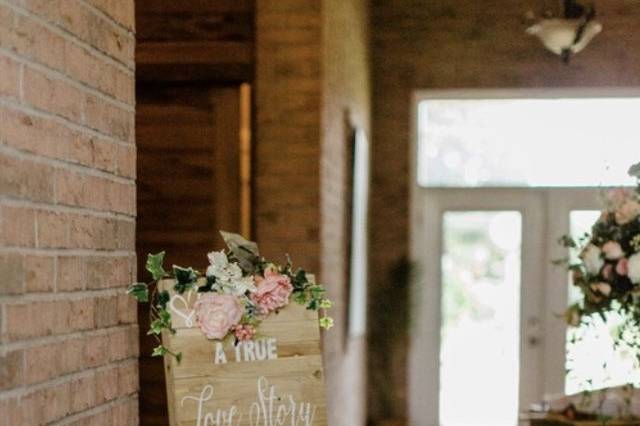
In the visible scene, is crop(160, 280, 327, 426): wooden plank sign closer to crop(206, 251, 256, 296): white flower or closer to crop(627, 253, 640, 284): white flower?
crop(206, 251, 256, 296): white flower

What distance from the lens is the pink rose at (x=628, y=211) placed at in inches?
105

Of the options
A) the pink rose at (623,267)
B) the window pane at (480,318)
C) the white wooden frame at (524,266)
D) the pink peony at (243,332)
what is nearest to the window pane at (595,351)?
the white wooden frame at (524,266)

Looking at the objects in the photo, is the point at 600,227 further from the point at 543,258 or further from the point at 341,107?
the point at 543,258

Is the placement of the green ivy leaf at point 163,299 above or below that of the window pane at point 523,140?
below

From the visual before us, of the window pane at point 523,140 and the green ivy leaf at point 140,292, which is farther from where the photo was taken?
the window pane at point 523,140

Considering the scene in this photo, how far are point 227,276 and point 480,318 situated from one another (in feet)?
17.3

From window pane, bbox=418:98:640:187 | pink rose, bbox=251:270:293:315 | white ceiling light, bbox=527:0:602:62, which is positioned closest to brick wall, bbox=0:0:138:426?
pink rose, bbox=251:270:293:315

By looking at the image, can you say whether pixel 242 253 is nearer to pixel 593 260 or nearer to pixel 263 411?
pixel 263 411

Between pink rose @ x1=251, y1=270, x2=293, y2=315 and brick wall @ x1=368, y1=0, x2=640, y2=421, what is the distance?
468 cm

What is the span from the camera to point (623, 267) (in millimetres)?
2635

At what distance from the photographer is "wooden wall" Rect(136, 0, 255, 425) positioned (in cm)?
362

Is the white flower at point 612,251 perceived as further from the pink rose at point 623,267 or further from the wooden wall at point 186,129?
the wooden wall at point 186,129

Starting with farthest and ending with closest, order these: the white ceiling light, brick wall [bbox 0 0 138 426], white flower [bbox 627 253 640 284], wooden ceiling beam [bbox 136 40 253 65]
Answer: the white ceiling light, wooden ceiling beam [bbox 136 40 253 65], white flower [bbox 627 253 640 284], brick wall [bbox 0 0 138 426]

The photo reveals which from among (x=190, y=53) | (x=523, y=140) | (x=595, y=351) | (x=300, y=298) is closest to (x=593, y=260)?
(x=300, y=298)
